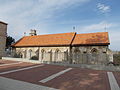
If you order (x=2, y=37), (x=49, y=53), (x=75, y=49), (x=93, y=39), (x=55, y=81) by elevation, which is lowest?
(x=55, y=81)

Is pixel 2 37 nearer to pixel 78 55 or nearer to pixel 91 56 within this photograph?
pixel 78 55

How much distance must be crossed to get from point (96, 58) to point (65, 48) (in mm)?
7008

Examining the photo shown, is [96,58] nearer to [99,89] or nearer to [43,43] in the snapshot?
[99,89]

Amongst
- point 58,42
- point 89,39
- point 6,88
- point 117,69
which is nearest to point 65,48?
point 58,42

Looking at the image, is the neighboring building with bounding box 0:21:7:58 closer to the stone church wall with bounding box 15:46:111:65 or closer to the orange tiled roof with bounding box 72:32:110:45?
the stone church wall with bounding box 15:46:111:65

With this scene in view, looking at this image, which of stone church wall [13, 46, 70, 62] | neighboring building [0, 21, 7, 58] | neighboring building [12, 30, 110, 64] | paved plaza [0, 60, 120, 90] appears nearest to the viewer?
paved plaza [0, 60, 120, 90]

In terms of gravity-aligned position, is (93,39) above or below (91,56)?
above

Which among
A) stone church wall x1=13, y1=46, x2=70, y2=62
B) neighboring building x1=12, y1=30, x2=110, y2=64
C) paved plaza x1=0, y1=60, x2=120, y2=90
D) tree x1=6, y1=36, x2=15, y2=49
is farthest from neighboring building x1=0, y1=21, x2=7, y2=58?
paved plaza x1=0, y1=60, x2=120, y2=90

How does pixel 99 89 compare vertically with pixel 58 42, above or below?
below

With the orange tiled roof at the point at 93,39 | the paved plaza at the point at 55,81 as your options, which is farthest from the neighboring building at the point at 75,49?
the paved plaza at the point at 55,81

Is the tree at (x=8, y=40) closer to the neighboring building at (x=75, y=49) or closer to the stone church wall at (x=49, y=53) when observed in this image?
the stone church wall at (x=49, y=53)

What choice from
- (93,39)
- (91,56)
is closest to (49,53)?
(91,56)

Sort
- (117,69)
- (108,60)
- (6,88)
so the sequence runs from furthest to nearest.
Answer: (108,60)
(117,69)
(6,88)

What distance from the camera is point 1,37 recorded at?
78.2 feet
